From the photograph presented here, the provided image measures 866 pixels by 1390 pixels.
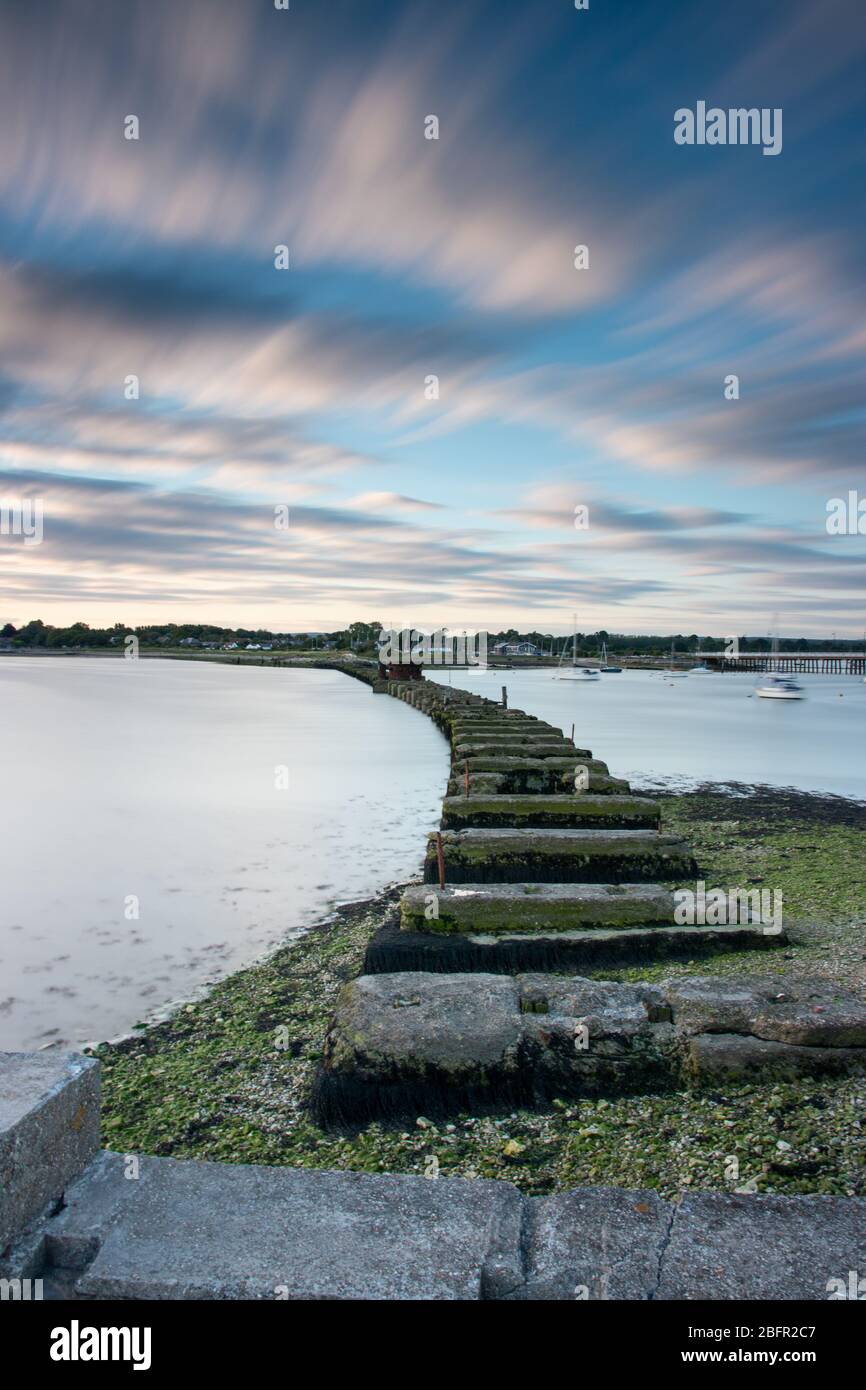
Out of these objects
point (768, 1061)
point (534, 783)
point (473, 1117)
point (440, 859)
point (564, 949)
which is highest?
point (534, 783)

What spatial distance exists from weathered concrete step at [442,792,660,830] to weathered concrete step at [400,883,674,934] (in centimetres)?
274

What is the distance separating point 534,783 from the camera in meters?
12.8

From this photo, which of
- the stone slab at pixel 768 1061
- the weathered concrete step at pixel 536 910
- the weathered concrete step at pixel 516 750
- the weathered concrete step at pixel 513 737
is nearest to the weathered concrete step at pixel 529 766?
the weathered concrete step at pixel 516 750

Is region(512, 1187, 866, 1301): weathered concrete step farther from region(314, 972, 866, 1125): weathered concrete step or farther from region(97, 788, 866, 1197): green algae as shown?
region(314, 972, 866, 1125): weathered concrete step

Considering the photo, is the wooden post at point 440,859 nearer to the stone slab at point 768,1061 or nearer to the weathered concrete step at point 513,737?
the stone slab at point 768,1061

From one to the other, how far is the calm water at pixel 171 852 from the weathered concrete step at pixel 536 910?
6.69ft

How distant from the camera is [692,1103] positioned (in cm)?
473

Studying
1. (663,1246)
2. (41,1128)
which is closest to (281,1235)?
(41,1128)

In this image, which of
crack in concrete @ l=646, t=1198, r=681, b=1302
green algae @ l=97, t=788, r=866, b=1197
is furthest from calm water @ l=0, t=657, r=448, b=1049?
crack in concrete @ l=646, t=1198, r=681, b=1302

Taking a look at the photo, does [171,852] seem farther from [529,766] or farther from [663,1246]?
[663,1246]

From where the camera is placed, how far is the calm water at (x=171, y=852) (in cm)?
800

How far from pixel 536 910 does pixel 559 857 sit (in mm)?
1649

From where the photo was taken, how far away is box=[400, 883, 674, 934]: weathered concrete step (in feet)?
24.6
